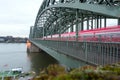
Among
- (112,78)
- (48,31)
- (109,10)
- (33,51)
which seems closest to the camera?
(112,78)

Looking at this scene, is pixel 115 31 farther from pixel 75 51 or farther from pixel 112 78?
pixel 112 78

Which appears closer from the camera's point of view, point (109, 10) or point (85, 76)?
point (85, 76)

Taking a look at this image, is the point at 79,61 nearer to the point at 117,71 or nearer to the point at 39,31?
the point at 117,71

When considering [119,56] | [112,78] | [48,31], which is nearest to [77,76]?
[112,78]

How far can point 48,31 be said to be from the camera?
336 feet

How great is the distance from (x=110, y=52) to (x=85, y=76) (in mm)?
7954

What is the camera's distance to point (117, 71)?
9.68m

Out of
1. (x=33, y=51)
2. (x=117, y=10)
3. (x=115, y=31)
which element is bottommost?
(x=33, y=51)

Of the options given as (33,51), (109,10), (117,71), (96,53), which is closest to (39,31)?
(33,51)

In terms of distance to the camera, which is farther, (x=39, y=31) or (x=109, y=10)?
(x=39, y=31)

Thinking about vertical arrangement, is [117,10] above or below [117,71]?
above

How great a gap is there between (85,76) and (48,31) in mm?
93664

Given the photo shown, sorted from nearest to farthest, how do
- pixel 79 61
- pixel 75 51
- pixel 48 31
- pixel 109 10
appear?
pixel 79 61 → pixel 75 51 → pixel 109 10 → pixel 48 31

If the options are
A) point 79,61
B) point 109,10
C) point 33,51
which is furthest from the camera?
point 33,51
